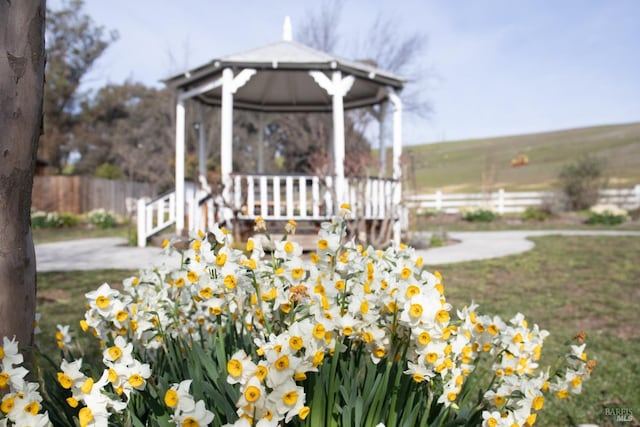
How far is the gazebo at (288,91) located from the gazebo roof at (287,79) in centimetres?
2

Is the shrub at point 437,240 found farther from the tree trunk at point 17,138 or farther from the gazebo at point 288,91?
the tree trunk at point 17,138

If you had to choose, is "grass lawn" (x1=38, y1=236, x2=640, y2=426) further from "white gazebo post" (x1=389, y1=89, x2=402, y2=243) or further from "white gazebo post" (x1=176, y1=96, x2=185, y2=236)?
"white gazebo post" (x1=176, y1=96, x2=185, y2=236)

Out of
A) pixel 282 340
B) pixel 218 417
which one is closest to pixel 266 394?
pixel 282 340

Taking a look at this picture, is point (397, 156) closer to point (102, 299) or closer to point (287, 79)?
point (287, 79)

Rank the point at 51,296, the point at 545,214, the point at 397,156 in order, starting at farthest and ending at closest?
the point at 545,214 → the point at 397,156 → the point at 51,296

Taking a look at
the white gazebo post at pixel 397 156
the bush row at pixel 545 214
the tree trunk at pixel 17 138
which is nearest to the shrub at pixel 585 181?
the bush row at pixel 545 214

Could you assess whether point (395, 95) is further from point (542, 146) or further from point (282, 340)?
point (542, 146)

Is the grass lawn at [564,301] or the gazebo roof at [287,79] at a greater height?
the gazebo roof at [287,79]

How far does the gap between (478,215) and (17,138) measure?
18699mm

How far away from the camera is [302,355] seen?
3.88 ft

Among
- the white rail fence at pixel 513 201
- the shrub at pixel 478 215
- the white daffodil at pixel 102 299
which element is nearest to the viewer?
the white daffodil at pixel 102 299

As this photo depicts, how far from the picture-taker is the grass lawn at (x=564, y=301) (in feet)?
8.93

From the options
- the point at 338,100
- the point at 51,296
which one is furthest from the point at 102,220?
the point at 51,296

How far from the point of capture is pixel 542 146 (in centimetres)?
5806
